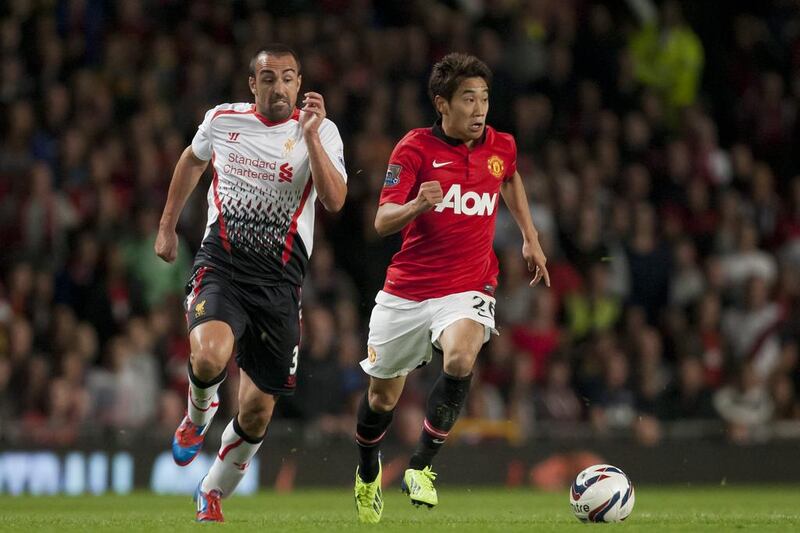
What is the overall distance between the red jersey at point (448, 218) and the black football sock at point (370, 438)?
752mm

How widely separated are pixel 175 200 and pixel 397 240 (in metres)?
5.72

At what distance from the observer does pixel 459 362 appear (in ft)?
27.6

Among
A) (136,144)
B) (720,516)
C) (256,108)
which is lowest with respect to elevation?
(720,516)

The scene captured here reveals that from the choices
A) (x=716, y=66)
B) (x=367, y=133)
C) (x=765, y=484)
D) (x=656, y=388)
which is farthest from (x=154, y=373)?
(x=716, y=66)

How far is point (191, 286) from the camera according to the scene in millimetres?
8578

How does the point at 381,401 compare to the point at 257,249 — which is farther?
the point at 381,401

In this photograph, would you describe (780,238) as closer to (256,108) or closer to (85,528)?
(256,108)

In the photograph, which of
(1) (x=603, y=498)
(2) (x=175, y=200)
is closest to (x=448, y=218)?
(2) (x=175, y=200)

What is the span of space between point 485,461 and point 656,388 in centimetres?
182

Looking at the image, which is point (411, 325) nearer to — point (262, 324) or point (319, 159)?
point (262, 324)

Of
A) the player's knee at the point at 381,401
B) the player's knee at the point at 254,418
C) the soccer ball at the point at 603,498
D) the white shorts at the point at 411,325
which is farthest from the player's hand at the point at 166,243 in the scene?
the soccer ball at the point at 603,498

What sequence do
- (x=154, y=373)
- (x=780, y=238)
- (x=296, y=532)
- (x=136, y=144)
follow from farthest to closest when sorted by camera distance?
(x=780, y=238) → (x=136, y=144) → (x=154, y=373) → (x=296, y=532)

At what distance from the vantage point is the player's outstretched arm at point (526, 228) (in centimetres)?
895

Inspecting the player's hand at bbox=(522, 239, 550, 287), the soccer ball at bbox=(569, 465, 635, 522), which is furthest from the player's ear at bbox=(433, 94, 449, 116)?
the soccer ball at bbox=(569, 465, 635, 522)
